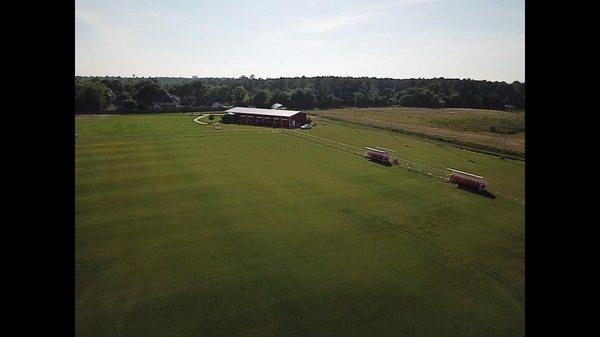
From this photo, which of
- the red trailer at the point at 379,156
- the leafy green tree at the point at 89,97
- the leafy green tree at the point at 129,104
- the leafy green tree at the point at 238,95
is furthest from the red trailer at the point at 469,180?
the leafy green tree at the point at 238,95

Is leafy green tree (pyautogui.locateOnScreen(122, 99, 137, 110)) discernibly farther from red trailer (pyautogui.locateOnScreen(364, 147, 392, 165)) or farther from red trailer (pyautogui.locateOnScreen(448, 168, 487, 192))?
red trailer (pyautogui.locateOnScreen(448, 168, 487, 192))

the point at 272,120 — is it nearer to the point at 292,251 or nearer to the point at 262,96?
the point at 262,96

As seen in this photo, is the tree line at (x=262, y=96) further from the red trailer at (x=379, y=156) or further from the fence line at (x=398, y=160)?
the red trailer at (x=379, y=156)

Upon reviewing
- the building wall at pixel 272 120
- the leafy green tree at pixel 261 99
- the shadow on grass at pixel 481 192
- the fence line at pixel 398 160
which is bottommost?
the shadow on grass at pixel 481 192
